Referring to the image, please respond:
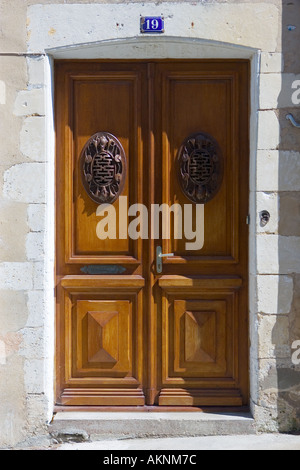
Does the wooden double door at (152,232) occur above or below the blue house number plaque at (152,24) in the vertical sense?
below

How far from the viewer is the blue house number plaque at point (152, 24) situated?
4430mm

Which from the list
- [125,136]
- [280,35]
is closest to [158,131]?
[125,136]

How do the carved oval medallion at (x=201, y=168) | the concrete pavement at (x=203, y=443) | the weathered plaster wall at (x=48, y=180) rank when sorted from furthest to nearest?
the carved oval medallion at (x=201, y=168) → the weathered plaster wall at (x=48, y=180) → the concrete pavement at (x=203, y=443)

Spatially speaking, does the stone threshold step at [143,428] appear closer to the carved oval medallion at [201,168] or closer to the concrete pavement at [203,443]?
→ the concrete pavement at [203,443]

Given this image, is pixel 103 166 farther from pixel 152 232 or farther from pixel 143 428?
pixel 143 428

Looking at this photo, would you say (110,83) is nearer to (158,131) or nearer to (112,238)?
(158,131)

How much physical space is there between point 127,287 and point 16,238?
85 centimetres

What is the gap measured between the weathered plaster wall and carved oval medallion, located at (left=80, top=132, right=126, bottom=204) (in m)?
0.32

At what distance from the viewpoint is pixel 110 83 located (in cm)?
469

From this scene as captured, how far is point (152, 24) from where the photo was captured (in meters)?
4.43

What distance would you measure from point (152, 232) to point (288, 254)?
3.16 ft

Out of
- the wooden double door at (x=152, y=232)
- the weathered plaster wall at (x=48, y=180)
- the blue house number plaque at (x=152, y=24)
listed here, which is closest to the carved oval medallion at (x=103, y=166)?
the wooden double door at (x=152, y=232)

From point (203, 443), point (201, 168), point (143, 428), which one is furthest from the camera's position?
point (201, 168)

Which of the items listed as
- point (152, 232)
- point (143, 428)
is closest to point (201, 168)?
point (152, 232)
